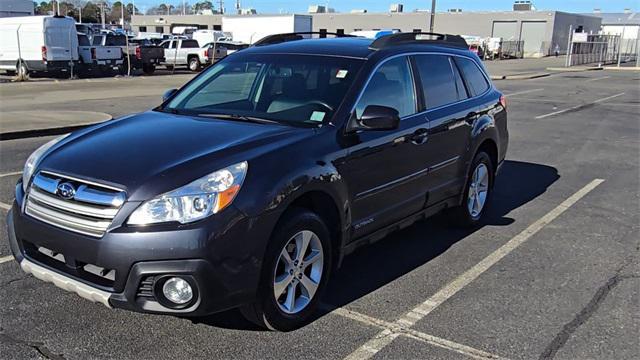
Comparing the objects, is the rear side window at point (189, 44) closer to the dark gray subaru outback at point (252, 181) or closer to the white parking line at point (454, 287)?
the white parking line at point (454, 287)

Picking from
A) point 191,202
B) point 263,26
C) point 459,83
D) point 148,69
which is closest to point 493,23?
point 263,26

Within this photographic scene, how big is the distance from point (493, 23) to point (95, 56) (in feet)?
195

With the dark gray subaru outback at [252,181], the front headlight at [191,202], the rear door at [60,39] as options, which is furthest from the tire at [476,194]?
the rear door at [60,39]

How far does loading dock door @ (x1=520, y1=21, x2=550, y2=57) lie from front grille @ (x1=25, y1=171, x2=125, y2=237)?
72017mm

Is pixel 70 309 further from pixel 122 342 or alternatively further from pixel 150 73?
pixel 150 73

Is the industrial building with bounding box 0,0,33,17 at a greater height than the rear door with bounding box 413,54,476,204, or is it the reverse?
the industrial building with bounding box 0,0,33,17

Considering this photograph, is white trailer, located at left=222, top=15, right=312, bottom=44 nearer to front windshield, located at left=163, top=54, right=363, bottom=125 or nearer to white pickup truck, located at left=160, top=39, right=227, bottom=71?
white pickup truck, located at left=160, top=39, right=227, bottom=71

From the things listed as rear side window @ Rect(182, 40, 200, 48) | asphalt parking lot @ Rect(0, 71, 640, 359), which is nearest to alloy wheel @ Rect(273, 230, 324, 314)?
asphalt parking lot @ Rect(0, 71, 640, 359)

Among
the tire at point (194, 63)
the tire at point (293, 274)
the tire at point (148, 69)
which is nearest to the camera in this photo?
the tire at point (293, 274)

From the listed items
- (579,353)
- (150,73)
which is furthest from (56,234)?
(150,73)

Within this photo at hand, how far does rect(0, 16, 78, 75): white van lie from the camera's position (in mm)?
Result: 23531

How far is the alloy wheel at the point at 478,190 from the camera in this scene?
5887 mm

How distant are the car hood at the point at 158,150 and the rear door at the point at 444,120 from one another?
1.52 metres

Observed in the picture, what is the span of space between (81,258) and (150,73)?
90.9ft
